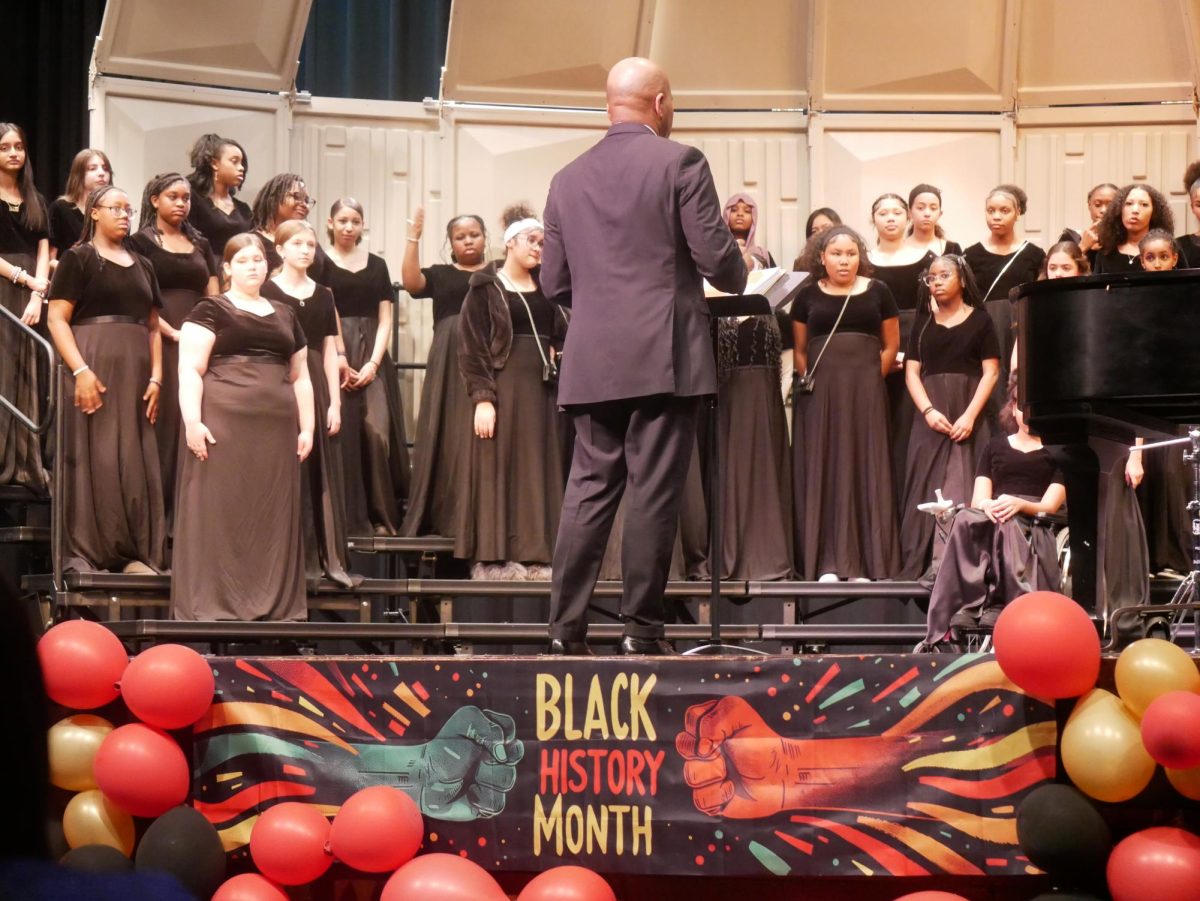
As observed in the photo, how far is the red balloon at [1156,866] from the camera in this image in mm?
3105

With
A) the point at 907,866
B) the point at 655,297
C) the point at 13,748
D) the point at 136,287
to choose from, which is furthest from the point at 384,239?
the point at 13,748

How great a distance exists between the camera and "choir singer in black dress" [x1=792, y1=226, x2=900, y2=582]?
18.9 feet

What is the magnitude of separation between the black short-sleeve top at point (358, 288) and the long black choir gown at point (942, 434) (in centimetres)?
210

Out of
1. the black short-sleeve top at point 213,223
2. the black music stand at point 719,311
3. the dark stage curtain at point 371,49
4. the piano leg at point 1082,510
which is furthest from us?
the dark stage curtain at point 371,49

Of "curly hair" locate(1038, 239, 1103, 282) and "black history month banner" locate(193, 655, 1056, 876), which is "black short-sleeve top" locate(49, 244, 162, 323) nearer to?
"black history month banner" locate(193, 655, 1056, 876)

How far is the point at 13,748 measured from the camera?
3.50ft

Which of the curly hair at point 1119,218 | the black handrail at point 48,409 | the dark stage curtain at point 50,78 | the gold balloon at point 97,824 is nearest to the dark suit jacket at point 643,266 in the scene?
the gold balloon at point 97,824

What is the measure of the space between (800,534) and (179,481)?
7.12 feet

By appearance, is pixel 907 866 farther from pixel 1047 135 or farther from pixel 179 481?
pixel 1047 135

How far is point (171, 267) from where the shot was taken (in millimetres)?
5562

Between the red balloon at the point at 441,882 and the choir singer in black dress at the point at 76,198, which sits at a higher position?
the choir singer in black dress at the point at 76,198

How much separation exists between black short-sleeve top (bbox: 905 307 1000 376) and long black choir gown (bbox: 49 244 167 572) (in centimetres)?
266

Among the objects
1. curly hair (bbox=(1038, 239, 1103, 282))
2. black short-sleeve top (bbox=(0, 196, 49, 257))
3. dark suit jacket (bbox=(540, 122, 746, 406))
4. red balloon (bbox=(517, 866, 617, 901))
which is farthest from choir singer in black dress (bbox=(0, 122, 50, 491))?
curly hair (bbox=(1038, 239, 1103, 282))

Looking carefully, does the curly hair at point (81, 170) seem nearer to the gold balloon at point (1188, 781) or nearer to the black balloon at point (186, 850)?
the black balloon at point (186, 850)
